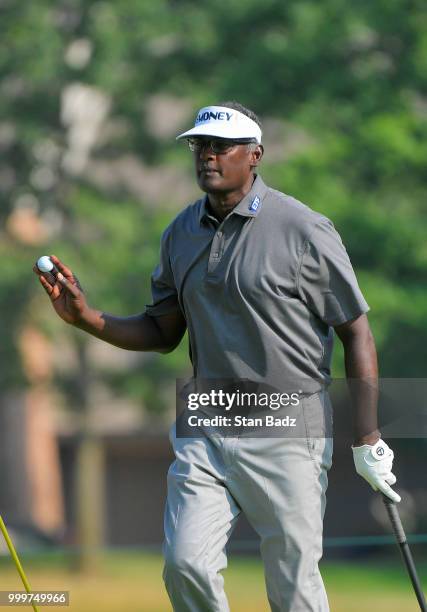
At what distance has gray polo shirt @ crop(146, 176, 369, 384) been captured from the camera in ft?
15.4

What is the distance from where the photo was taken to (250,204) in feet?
15.7

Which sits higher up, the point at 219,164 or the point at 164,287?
the point at 219,164

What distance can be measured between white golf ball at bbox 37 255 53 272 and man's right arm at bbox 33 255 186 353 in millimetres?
16

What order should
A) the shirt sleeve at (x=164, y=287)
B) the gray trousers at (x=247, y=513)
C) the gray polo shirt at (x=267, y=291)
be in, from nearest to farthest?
the gray trousers at (x=247, y=513) → the gray polo shirt at (x=267, y=291) → the shirt sleeve at (x=164, y=287)

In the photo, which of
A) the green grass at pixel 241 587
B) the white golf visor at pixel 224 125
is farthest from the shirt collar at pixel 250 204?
the green grass at pixel 241 587

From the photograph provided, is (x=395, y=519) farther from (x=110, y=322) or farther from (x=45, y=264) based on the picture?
(x=45, y=264)

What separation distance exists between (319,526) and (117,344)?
1019mm

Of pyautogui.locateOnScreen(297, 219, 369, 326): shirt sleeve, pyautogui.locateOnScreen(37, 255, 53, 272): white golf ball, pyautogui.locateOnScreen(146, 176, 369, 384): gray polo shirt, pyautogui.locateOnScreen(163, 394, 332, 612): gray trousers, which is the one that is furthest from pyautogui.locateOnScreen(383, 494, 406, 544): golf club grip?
pyautogui.locateOnScreen(37, 255, 53, 272): white golf ball

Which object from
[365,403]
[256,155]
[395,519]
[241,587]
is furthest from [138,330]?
[241,587]

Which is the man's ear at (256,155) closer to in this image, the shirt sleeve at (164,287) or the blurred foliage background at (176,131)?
the shirt sleeve at (164,287)

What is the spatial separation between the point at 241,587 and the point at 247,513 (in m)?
8.53

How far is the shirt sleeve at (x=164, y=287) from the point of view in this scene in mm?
5012

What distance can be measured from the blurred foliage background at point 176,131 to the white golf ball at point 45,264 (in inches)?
459

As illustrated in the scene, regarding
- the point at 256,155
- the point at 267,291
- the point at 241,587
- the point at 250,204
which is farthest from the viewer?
the point at 241,587
